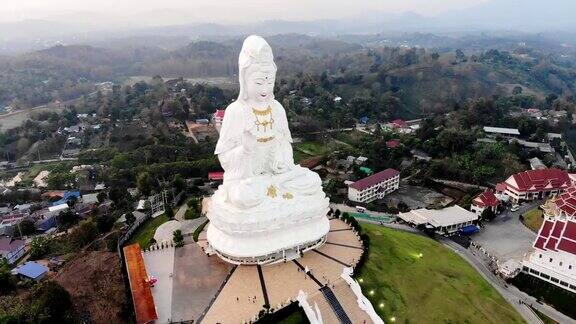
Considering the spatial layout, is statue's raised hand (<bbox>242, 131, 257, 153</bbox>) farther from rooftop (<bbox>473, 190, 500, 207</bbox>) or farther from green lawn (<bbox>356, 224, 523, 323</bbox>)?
rooftop (<bbox>473, 190, 500, 207</bbox>)

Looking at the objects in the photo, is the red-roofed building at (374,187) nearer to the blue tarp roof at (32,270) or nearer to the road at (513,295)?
the road at (513,295)

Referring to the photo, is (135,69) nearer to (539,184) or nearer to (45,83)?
(45,83)

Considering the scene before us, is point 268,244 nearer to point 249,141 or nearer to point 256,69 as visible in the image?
point 249,141

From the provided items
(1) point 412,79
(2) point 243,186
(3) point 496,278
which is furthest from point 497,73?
(2) point 243,186

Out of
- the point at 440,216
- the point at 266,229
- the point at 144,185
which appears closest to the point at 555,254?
the point at 440,216

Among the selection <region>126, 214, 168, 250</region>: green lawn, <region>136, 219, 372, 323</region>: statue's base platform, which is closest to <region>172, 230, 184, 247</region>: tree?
<region>136, 219, 372, 323</region>: statue's base platform

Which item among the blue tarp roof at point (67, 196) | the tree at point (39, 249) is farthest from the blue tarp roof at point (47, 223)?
the tree at point (39, 249)
